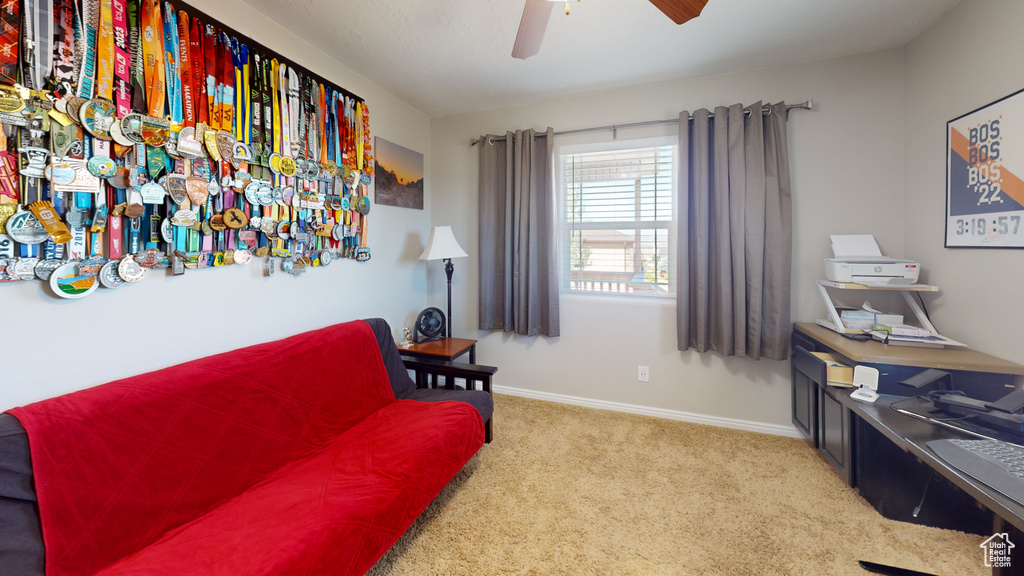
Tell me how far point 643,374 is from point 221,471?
98.5 inches

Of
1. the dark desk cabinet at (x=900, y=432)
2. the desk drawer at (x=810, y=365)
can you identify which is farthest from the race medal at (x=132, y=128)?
the desk drawer at (x=810, y=365)

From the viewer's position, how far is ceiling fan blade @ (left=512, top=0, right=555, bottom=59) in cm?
135

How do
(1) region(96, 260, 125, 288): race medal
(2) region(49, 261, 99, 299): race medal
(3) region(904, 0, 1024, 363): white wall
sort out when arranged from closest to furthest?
(2) region(49, 261, 99, 299): race medal, (1) region(96, 260, 125, 288): race medal, (3) region(904, 0, 1024, 363): white wall

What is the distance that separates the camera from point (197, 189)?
4.97 ft

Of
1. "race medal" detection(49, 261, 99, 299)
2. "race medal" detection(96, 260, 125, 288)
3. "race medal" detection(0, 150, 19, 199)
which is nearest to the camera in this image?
"race medal" detection(0, 150, 19, 199)

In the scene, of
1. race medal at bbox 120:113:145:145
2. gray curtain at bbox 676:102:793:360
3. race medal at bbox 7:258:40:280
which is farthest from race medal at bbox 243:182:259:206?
gray curtain at bbox 676:102:793:360

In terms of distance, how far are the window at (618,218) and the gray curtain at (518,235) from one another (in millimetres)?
190

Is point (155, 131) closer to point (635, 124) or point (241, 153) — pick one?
point (241, 153)

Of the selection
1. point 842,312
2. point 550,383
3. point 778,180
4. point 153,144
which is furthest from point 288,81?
point 842,312

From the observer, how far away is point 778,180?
2.30 m

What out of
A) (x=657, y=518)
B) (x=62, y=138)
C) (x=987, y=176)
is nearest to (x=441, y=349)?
(x=657, y=518)

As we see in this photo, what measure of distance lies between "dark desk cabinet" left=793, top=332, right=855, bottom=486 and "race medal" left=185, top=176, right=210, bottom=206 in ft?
9.96

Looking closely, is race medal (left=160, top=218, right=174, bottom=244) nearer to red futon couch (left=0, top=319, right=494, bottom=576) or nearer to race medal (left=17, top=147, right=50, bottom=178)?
race medal (left=17, top=147, right=50, bottom=178)

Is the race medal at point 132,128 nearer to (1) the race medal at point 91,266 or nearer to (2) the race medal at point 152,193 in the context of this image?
(2) the race medal at point 152,193
